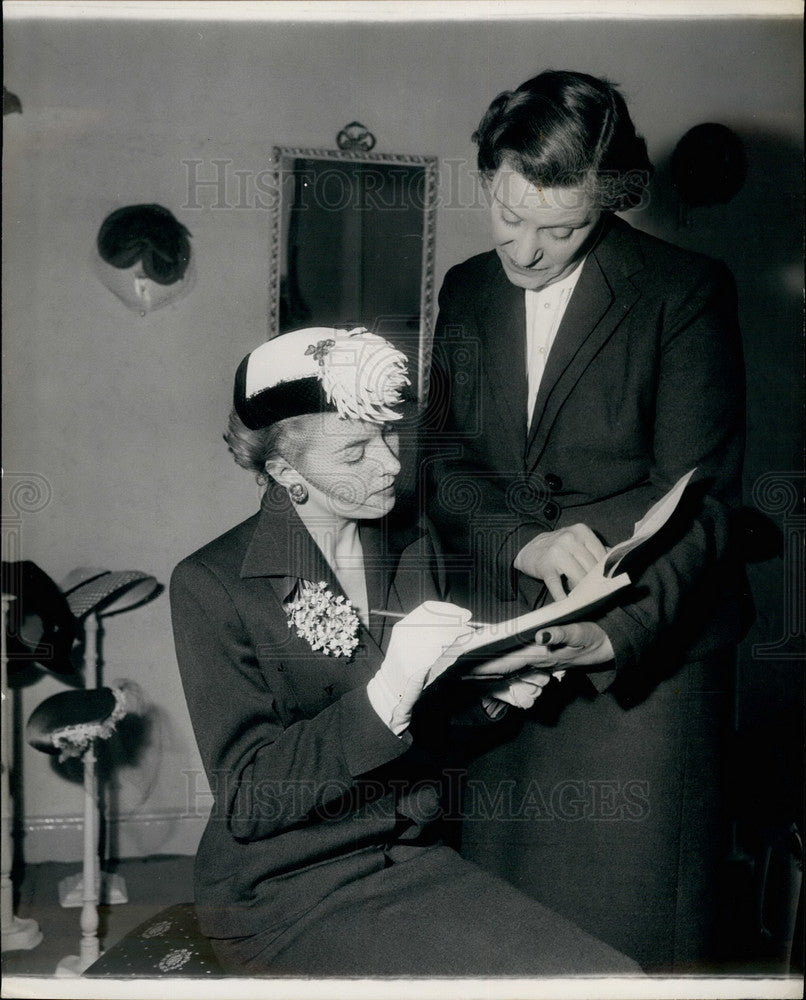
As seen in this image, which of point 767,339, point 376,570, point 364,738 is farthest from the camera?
point 767,339

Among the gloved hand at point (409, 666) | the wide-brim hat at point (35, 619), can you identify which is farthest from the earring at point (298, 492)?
the wide-brim hat at point (35, 619)

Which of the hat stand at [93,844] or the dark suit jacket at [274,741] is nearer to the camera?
the dark suit jacket at [274,741]

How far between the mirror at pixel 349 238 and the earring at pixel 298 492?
35 centimetres

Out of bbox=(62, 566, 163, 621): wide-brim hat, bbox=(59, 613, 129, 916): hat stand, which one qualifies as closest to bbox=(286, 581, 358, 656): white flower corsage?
bbox=(62, 566, 163, 621): wide-brim hat

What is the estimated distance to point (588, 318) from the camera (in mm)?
2139

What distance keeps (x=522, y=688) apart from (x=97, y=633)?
936mm

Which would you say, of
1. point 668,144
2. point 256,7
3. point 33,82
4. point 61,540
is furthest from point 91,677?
point 668,144

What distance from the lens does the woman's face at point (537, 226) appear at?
210 cm

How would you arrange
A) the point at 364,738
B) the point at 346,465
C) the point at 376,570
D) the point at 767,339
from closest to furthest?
the point at 364,738
the point at 346,465
the point at 376,570
the point at 767,339

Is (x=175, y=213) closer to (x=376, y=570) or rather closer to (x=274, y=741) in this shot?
(x=376, y=570)

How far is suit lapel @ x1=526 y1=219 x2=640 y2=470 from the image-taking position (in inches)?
84.1

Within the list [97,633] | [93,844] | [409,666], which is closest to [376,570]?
[409,666]

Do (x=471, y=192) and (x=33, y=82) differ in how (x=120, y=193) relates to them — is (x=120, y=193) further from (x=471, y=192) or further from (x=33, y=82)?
(x=471, y=192)

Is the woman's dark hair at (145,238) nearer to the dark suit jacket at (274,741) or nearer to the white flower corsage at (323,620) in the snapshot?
the dark suit jacket at (274,741)
